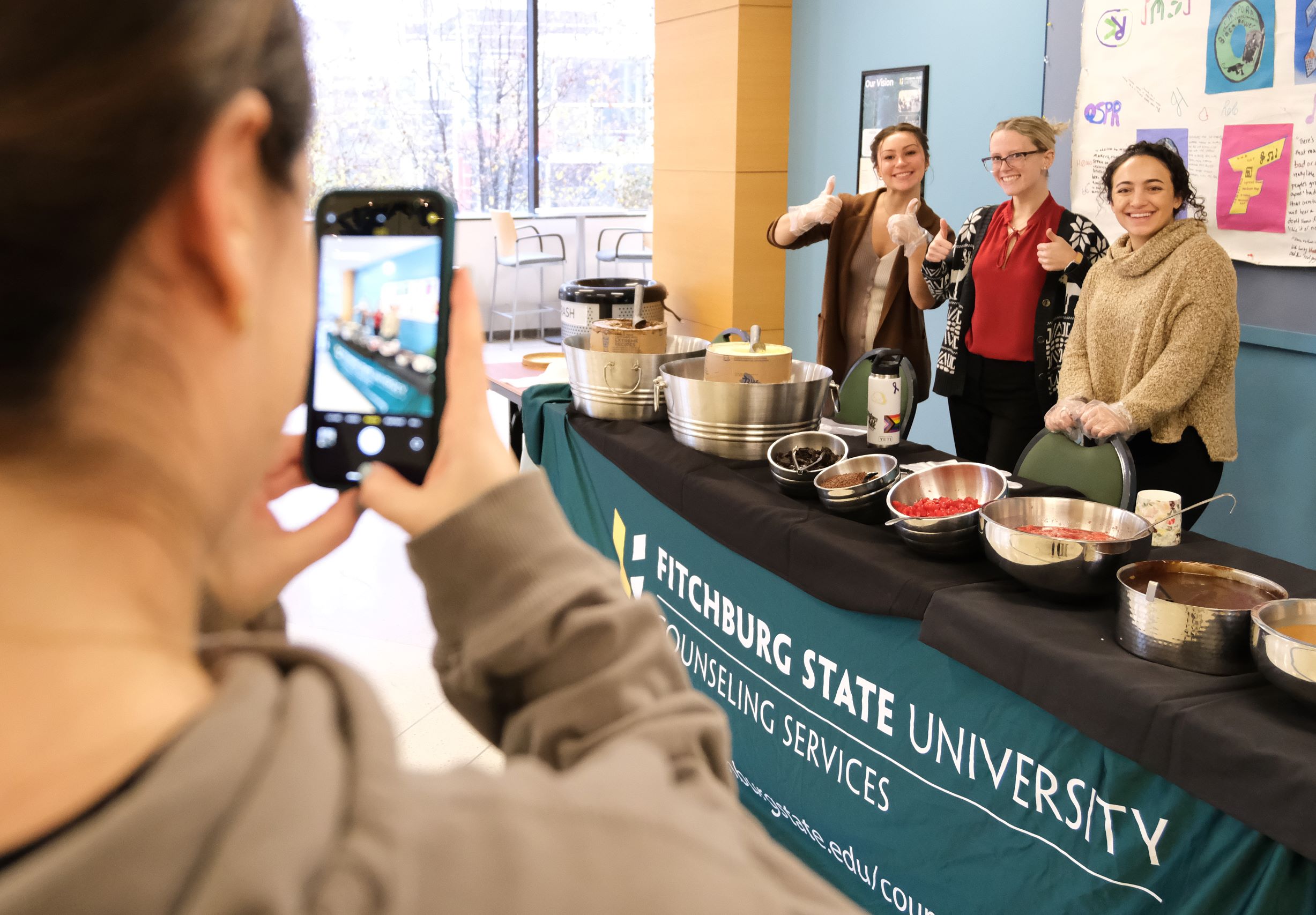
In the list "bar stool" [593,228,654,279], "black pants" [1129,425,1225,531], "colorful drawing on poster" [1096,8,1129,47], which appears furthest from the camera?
"bar stool" [593,228,654,279]

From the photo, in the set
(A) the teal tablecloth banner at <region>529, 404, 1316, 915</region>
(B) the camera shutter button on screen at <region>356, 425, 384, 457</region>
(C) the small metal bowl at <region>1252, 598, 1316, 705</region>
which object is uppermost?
(B) the camera shutter button on screen at <region>356, 425, 384, 457</region>

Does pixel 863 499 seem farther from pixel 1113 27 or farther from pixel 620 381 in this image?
pixel 1113 27

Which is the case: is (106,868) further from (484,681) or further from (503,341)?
(503,341)

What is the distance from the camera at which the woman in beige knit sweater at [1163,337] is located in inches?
101

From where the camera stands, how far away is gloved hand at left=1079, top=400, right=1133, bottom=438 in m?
2.30

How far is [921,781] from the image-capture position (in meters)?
1.69

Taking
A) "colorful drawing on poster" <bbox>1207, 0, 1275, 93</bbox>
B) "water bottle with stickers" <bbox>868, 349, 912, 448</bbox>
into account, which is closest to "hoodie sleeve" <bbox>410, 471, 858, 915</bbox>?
"water bottle with stickers" <bbox>868, 349, 912, 448</bbox>

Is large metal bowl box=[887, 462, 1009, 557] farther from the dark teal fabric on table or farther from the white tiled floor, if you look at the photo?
the dark teal fabric on table

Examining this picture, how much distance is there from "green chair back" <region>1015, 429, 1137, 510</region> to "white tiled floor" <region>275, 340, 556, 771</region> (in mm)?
1419

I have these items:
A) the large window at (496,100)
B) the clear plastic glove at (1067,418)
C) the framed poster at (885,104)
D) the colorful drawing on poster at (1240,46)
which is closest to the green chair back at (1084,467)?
the clear plastic glove at (1067,418)

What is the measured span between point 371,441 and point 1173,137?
335 cm

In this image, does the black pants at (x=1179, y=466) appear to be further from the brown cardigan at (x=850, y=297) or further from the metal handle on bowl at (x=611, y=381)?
the metal handle on bowl at (x=611, y=381)

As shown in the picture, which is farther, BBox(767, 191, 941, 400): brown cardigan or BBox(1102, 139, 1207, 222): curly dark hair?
BBox(767, 191, 941, 400): brown cardigan

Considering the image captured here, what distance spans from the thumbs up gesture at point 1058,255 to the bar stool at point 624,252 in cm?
570
